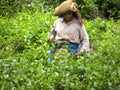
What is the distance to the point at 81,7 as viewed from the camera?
1115cm

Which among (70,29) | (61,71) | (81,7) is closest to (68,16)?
(70,29)

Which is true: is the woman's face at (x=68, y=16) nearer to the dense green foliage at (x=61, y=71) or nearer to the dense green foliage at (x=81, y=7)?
the dense green foliage at (x=61, y=71)

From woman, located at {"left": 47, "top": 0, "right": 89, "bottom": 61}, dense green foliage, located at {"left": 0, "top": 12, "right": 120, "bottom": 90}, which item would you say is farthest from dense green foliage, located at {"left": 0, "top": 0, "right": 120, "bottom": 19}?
dense green foliage, located at {"left": 0, "top": 12, "right": 120, "bottom": 90}

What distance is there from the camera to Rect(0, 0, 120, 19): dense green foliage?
9859mm

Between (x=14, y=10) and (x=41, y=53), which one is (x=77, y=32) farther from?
(x=14, y=10)

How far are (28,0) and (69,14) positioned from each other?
465 cm

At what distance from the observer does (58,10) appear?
270 inches

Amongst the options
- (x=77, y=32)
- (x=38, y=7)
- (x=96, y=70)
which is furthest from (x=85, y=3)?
(x=96, y=70)

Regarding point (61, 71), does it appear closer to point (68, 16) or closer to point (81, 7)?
point (68, 16)

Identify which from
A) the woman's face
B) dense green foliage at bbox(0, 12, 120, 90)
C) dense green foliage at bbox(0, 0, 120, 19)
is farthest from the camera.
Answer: dense green foliage at bbox(0, 0, 120, 19)

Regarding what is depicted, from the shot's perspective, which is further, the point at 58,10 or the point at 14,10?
the point at 14,10

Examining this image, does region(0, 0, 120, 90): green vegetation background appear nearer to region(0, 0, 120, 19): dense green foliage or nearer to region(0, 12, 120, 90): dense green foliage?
region(0, 12, 120, 90): dense green foliage

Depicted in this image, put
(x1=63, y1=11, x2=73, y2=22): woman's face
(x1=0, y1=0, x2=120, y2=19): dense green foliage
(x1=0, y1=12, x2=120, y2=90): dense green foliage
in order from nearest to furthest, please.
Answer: (x1=0, y1=12, x2=120, y2=90): dense green foliage, (x1=63, y1=11, x2=73, y2=22): woman's face, (x1=0, y1=0, x2=120, y2=19): dense green foliage

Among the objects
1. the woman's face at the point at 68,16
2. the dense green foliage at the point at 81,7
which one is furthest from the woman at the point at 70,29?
the dense green foliage at the point at 81,7
